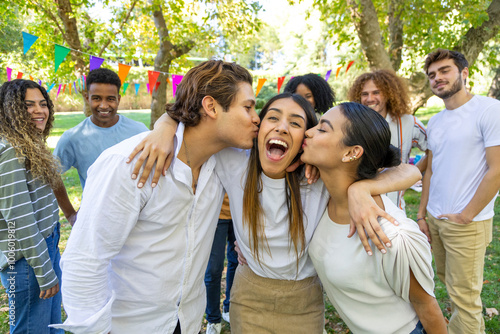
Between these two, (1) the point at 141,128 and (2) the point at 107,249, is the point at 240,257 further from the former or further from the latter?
(1) the point at 141,128

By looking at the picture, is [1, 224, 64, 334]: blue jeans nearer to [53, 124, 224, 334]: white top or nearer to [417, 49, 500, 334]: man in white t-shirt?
[53, 124, 224, 334]: white top

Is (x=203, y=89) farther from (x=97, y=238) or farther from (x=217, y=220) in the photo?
(x=97, y=238)

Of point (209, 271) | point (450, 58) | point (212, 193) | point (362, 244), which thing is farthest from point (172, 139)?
point (450, 58)

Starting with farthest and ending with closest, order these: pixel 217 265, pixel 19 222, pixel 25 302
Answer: pixel 217 265 < pixel 25 302 < pixel 19 222

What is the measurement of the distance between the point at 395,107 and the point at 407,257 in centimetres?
213

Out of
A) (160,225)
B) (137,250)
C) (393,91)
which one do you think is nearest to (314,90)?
(393,91)

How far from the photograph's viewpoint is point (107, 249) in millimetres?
1648

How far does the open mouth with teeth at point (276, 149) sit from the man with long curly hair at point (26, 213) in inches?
67.9

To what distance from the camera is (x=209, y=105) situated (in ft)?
6.53

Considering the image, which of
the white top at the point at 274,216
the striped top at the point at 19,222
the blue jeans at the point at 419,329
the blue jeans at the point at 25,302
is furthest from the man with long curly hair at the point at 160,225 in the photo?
the blue jeans at the point at 419,329

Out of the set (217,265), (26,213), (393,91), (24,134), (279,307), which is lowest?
(217,265)

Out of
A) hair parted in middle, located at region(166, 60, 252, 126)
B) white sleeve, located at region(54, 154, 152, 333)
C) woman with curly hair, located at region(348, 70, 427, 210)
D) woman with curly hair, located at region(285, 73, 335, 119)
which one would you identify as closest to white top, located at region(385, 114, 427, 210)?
woman with curly hair, located at region(348, 70, 427, 210)

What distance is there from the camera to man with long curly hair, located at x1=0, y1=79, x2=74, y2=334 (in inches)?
94.4

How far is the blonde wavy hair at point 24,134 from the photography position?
8.31 ft
